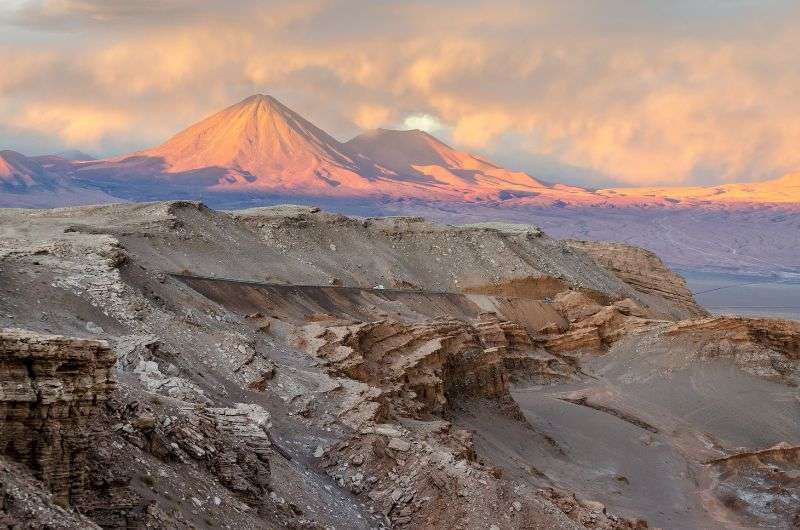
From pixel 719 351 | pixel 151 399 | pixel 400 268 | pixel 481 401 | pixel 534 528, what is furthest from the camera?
pixel 400 268

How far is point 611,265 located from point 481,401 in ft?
120

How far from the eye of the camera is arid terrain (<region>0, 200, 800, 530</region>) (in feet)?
41.3

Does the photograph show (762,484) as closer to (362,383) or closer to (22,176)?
(362,383)

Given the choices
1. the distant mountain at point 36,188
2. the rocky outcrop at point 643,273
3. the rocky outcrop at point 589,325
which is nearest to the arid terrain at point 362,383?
the rocky outcrop at point 589,325

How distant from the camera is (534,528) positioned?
19.2m

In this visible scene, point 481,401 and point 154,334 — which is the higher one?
point 154,334

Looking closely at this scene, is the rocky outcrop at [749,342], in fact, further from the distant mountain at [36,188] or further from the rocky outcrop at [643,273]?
A: the distant mountain at [36,188]

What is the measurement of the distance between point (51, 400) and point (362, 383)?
14845 mm

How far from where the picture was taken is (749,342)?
48.5 metres

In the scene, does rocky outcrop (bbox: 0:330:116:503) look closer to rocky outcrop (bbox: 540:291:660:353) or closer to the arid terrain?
the arid terrain

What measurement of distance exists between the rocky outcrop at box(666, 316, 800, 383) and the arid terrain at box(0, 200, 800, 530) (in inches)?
4.2

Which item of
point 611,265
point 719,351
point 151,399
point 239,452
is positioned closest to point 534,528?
point 239,452

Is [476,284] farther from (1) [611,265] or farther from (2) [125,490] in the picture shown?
(2) [125,490]

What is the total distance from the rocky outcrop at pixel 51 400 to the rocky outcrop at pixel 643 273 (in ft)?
186
